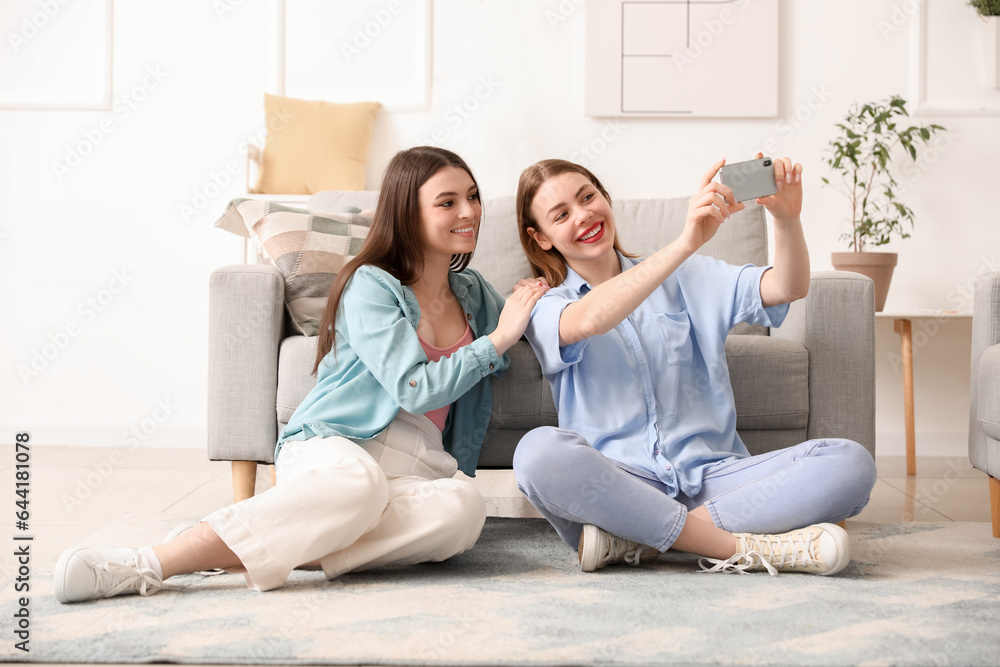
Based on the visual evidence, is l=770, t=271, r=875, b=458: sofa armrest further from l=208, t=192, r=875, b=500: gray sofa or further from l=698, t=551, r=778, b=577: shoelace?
l=698, t=551, r=778, b=577: shoelace

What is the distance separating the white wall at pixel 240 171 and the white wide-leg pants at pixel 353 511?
1712 mm

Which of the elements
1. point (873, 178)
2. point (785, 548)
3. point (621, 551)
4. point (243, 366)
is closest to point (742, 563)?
point (785, 548)

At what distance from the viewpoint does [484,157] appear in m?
2.86

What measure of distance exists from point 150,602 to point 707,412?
2.96 feet

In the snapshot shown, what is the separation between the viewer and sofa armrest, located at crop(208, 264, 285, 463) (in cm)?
164

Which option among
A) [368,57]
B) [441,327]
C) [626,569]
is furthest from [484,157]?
[626,569]

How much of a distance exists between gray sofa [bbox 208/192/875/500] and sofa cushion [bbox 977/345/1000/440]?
19 centimetres

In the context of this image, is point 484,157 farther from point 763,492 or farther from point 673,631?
point 673,631

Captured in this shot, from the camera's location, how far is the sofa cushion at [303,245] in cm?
171

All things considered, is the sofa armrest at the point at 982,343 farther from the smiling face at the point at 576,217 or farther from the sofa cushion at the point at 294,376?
the sofa cushion at the point at 294,376

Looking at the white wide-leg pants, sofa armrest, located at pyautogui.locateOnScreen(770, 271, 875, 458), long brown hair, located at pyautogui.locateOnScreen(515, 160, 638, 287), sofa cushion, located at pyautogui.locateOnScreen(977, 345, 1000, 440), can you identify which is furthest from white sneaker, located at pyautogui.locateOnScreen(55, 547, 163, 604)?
sofa cushion, located at pyautogui.locateOnScreen(977, 345, 1000, 440)

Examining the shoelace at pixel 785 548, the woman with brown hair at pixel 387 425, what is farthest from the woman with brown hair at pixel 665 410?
the woman with brown hair at pixel 387 425

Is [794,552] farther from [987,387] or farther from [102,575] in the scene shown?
[102,575]

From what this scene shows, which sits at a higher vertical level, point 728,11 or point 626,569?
point 728,11
